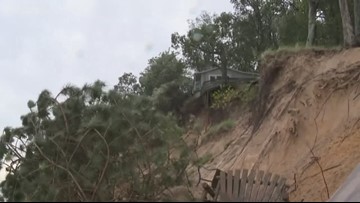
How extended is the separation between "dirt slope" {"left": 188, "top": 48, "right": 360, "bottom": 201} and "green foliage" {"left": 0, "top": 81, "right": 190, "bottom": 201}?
438 centimetres

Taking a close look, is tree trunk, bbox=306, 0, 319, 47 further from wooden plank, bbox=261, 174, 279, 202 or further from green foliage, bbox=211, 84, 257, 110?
wooden plank, bbox=261, 174, 279, 202

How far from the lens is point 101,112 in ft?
23.9

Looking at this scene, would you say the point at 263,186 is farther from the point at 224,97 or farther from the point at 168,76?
the point at 168,76

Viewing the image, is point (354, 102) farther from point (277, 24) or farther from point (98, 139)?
point (277, 24)

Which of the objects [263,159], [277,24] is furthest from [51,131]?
[277,24]

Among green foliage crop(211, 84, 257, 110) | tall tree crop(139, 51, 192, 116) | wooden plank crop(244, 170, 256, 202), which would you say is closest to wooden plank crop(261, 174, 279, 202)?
wooden plank crop(244, 170, 256, 202)

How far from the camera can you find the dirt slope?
12.9 meters

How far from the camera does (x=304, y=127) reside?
612 inches

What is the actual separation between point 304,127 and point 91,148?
31.7 ft

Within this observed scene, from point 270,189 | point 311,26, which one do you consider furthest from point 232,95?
point 270,189

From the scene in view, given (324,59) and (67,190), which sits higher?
(324,59)

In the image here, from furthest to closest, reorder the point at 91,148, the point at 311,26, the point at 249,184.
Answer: the point at 311,26 < the point at 249,184 < the point at 91,148

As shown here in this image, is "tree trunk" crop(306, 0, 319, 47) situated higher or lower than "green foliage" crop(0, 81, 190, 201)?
higher

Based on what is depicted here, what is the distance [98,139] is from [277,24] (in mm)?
22758
